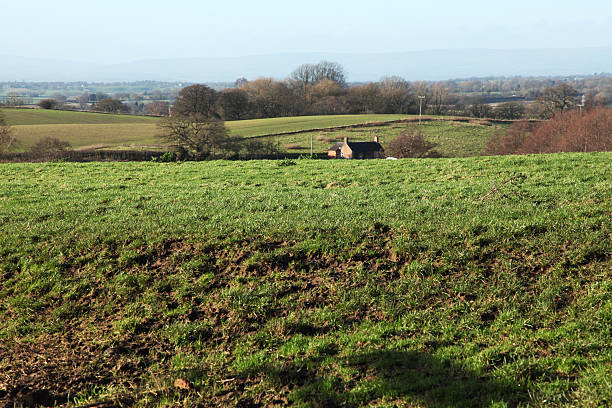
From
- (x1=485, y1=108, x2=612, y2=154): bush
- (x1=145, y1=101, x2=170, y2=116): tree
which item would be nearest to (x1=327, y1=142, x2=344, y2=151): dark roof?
(x1=485, y1=108, x2=612, y2=154): bush

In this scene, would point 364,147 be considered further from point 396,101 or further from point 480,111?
point 396,101

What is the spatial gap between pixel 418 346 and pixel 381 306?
1.21 metres

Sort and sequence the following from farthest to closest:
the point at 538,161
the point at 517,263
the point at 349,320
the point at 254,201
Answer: the point at 538,161 < the point at 254,201 < the point at 517,263 < the point at 349,320

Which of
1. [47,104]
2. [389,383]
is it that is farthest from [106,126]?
[389,383]

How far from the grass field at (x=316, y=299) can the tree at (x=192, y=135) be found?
123 ft

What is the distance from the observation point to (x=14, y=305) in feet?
27.9

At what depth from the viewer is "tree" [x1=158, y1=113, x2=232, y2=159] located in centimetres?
5003

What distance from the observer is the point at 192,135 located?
165 ft

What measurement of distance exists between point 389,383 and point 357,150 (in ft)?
206

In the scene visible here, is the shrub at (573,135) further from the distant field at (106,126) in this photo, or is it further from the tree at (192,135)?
the tree at (192,135)

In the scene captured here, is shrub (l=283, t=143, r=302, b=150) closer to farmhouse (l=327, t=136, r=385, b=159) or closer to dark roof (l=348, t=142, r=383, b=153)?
farmhouse (l=327, t=136, r=385, b=159)

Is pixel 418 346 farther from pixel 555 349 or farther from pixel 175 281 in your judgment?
pixel 175 281

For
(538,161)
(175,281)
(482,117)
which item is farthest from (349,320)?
(482,117)

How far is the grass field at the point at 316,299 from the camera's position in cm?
585
